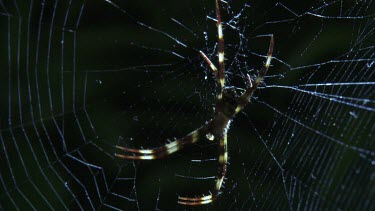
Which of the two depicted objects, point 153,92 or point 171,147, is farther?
point 153,92

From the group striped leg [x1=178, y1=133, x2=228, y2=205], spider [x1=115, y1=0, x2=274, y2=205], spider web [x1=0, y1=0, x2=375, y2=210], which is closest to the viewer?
spider [x1=115, y1=0, x2=274, y2=205]

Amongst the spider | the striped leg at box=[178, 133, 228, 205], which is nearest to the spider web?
the striped leg at box=[178, 133, 228, 205]

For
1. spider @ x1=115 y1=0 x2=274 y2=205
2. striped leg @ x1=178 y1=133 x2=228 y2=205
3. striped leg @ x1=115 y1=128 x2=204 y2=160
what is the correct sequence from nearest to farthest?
spider @ x1=115 y1=0 x2=274 y2=205
striped leg @ x1=115 y1=128 x2=204 y2=160
striped leg @ x1=178 y1=133 x2=228 y2=205

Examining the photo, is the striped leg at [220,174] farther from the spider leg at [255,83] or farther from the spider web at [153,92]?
the spider leg at [255,83]

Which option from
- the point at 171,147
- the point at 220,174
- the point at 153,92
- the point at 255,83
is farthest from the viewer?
the point at 153,92

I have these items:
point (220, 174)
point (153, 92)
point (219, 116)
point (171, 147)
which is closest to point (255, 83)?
point (219, 116)

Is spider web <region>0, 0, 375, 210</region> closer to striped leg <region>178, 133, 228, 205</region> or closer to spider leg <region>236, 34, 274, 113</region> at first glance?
striped leg <region>178, 133, 228, 205</region>

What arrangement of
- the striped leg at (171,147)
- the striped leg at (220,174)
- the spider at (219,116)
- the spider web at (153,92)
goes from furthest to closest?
1. the spider web at (153,92)
2. the striped leg at (220,174)
3. the striped leg at (171,147)
4. the spider at (219,116)

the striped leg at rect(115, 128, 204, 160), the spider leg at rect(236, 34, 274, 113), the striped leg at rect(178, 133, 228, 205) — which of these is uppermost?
the spider leg at rect(236, 34, 274, 113)

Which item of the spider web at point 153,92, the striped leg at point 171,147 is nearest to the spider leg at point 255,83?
the striped leg at point 171,147

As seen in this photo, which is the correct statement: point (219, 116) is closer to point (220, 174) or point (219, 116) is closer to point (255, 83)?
point (255, 83)
